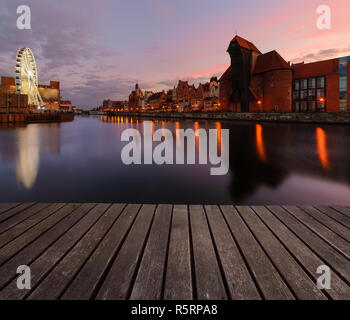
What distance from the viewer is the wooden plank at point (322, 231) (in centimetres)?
251

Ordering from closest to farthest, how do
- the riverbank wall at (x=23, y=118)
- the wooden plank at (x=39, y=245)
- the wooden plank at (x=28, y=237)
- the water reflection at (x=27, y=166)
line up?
the wooden plank at (x=39, y=245) → the wooden plank at (x=28, y=237) → the water reflection at (x=27, y=166) → the riverbank wall at (x=23, y=118)

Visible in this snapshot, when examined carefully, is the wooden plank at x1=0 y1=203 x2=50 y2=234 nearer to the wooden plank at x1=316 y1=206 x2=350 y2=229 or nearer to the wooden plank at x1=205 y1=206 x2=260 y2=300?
the wooden plank at x1=205 y1=206 x2=260 y2=300

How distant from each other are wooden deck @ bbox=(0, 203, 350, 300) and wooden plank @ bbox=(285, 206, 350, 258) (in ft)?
0.04

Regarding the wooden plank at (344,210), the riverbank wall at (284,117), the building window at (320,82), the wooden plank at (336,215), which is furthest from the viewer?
the building window at (320,82)

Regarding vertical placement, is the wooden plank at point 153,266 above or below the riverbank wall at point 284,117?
below

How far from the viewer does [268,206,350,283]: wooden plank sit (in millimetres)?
2172

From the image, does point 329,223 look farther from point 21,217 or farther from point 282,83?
point 282,83

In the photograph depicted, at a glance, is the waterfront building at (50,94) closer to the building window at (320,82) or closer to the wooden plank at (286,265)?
the building window at (320,82)

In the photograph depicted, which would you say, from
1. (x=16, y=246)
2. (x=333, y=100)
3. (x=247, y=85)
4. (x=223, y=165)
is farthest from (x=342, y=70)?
(x=16, y=246)

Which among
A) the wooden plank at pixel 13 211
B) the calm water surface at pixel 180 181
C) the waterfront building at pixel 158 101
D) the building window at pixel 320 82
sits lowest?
the calm water surface at pixel 180 181

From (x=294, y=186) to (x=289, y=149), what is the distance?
824 centimetres

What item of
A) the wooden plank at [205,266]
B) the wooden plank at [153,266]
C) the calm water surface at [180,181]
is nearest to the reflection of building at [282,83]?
the calm water surface at [180,181]

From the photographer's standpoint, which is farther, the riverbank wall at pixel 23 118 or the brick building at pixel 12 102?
the brick building at pixel 12 102

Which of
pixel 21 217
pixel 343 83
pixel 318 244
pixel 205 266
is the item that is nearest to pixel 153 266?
pixel 205 266
